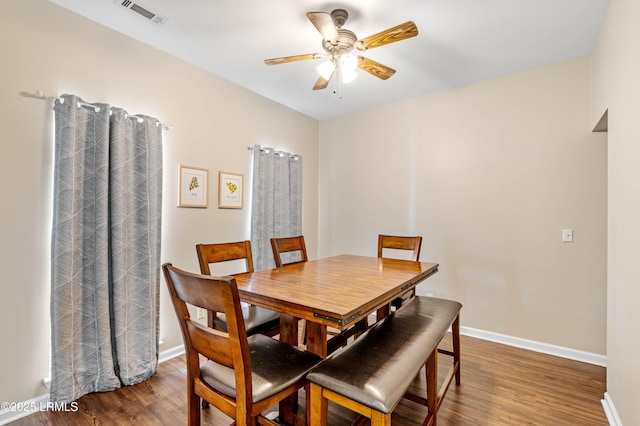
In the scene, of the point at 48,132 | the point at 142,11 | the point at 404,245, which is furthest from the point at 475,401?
the point at 142,11

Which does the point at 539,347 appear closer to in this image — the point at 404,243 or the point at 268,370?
the point at 404,243

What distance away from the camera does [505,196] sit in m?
2.96

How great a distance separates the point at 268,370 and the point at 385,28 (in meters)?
2.33

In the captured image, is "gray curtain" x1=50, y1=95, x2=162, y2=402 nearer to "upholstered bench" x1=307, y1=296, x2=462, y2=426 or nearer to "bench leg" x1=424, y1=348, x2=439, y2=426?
"upholstered bench" x1=307, y1=296, x2=462, y2=426

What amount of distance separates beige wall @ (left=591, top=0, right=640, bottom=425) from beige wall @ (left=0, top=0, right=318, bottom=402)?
3.00 metres

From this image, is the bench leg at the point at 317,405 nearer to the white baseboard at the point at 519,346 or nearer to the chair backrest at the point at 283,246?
the chair backrest at the point at 283,246

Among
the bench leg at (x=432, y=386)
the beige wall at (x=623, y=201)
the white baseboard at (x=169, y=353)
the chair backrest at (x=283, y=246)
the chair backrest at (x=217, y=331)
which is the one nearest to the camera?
the chair backrest at (x=217, y=331)

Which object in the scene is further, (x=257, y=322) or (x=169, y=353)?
(x=169, y=353)

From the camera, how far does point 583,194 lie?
260cm

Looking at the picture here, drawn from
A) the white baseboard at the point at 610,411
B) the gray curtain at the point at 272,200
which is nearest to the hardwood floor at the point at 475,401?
the white baseboard at the point at 610,411

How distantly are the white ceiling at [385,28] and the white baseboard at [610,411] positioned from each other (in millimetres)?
2529

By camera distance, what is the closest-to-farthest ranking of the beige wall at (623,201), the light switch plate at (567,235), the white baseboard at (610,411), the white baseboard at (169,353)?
the beige wall at (623,201)
the white baseboard at (610,411)
the white baseboard at (169,353)
the light switch plate at (567,235)

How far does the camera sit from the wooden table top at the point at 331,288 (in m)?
1.27

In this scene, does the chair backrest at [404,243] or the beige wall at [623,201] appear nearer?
the beige wall at [623,201]
